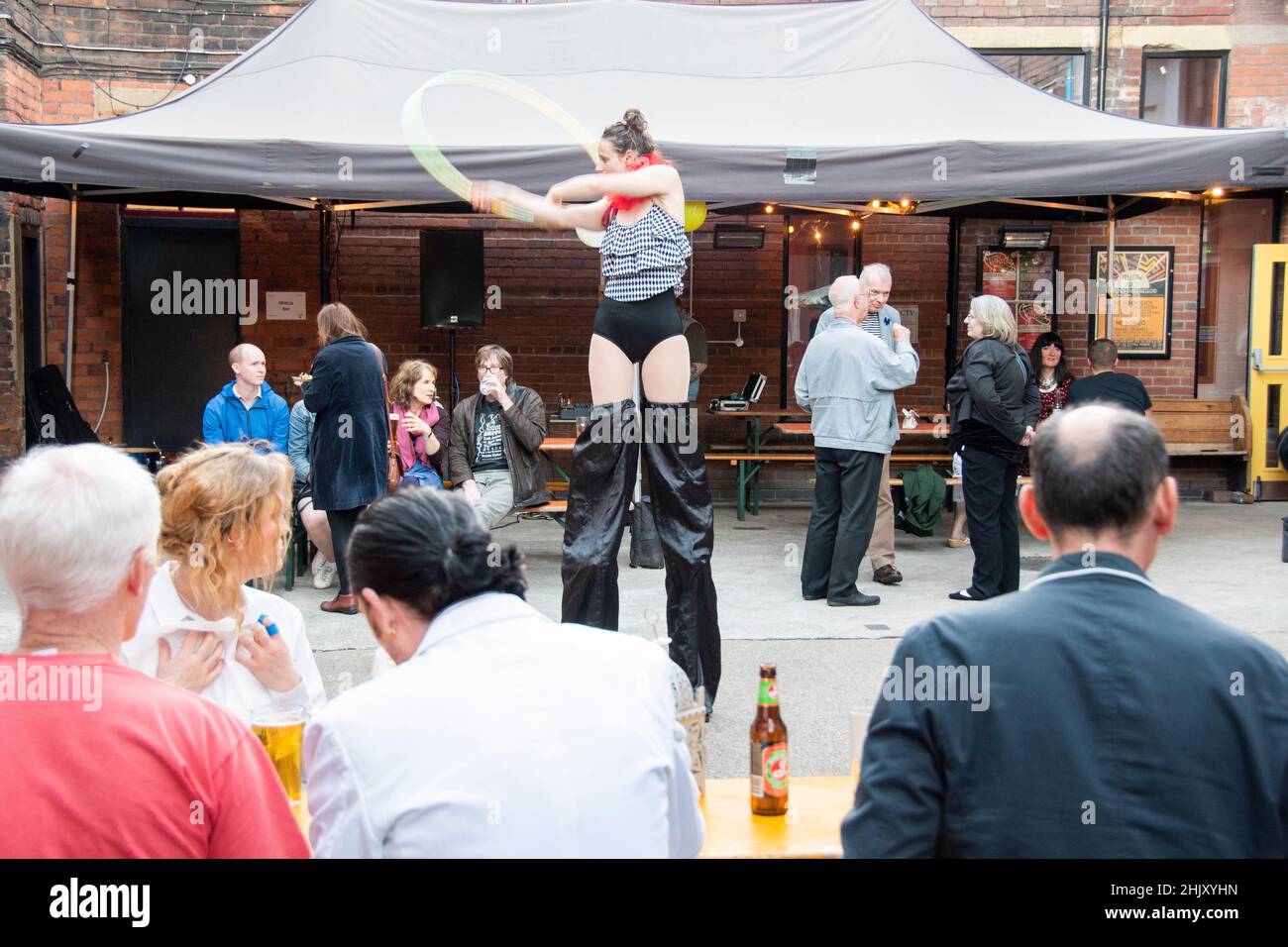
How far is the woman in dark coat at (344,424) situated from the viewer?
708cm

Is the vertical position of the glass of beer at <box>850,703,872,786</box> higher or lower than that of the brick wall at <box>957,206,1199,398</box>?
lower

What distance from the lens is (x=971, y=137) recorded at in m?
8.33

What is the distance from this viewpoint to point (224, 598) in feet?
9.96

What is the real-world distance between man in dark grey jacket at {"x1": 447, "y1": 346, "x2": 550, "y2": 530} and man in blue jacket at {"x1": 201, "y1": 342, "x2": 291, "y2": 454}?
1.22 m

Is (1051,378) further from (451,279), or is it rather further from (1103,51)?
(451,279)

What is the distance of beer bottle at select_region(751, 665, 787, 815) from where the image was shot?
2.70 metres

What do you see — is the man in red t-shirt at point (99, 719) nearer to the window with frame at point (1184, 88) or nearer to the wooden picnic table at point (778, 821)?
the wooden picnic table at point (778, 821)

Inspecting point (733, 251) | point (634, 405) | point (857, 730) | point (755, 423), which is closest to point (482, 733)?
point (857, 730)

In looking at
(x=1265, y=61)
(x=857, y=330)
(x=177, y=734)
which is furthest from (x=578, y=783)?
(x=1265, y=61)

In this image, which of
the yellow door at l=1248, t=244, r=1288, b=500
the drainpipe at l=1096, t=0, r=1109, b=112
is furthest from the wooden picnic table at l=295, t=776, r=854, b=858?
the drainpipe at l=1096, t=0, r=1109, b=112

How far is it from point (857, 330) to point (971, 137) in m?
1.83

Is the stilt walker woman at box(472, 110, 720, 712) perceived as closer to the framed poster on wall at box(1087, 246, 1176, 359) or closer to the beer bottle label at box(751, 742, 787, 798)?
the beer bottle label at box(751, 742, 787, 798)

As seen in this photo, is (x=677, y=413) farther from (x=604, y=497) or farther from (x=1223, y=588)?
(x=1223, y=588)

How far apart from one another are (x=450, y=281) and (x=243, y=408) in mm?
3656
